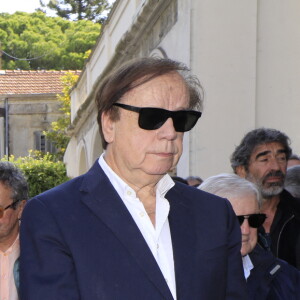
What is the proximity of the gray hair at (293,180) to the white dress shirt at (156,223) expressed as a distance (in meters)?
3.23

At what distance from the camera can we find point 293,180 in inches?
236

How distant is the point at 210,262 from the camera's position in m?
2.74

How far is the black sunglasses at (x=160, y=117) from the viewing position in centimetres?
268

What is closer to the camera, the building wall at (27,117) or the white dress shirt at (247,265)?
the white dress shirt at (247,265)

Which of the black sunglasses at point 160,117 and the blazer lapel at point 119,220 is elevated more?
the black sunglasses at point 160,117

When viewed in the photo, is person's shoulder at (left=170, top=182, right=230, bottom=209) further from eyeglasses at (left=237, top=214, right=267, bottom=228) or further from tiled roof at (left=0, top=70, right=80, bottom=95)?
tiled roof at (left=0, top=70, right=80, bottom=95)

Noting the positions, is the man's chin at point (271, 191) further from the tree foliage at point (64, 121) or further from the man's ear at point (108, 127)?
the tree foliage at point (64, 121)

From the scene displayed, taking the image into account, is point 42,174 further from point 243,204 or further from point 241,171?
point 243,204

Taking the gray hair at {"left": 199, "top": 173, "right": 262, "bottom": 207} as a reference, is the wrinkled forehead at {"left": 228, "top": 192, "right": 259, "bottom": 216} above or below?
below

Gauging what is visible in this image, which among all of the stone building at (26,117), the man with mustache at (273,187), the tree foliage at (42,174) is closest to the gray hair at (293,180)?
the man with mustache at (273,187)

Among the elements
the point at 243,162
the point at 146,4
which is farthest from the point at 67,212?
the point at 146,4

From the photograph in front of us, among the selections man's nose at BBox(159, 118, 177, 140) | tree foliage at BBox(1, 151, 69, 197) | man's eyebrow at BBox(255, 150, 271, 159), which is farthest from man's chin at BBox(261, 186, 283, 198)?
tree foliage at BBox(1, 151, 69, 197)

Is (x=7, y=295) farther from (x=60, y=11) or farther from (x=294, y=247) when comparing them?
(x=60, y=11)

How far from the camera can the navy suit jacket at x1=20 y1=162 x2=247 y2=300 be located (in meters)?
2.54
